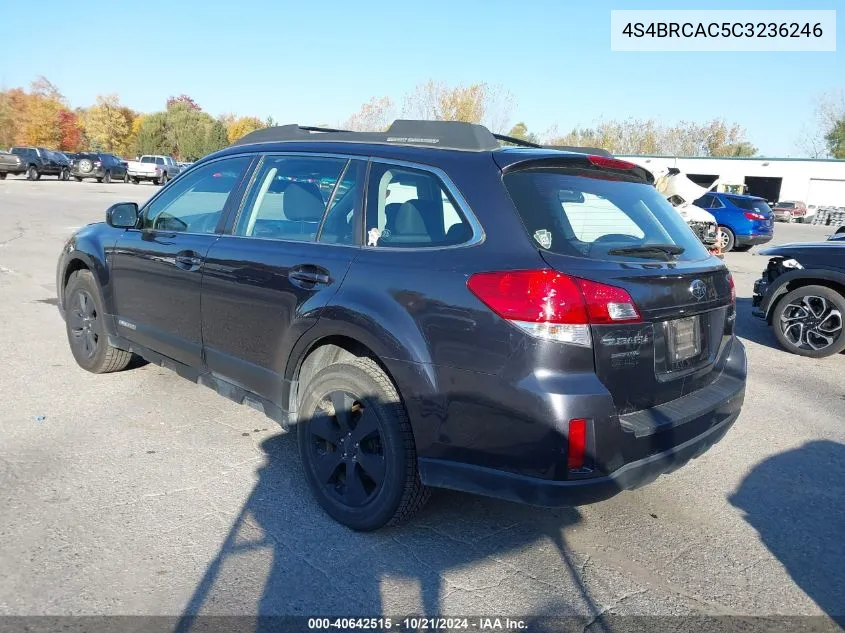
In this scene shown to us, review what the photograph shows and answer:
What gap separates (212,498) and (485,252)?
1925 millimetres

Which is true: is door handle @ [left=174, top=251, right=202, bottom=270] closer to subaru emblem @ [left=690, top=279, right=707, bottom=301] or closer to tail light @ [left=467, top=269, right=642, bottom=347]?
tail light @ [left=467, top=269, right=642, bottom=347]

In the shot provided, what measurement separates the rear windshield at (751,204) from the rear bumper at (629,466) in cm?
1806

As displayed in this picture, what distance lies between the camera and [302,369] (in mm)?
3494

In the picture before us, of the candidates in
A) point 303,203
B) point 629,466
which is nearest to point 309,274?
point 303,203

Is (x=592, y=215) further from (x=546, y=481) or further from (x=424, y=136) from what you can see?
(x=546, y=481)

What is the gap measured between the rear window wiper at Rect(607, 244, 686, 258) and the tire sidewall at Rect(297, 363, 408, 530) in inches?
45.3

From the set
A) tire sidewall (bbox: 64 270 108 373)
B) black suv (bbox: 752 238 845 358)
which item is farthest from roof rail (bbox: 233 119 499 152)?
black suv (bbox: 752 238 845 358)

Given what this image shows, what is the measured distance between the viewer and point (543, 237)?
2783 mm

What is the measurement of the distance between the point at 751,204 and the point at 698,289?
18.3 metres

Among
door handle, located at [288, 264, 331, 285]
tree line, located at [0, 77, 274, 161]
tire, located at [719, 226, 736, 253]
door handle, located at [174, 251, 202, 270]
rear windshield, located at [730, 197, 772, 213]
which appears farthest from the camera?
tree line, located at [0, 77, 274, 161]

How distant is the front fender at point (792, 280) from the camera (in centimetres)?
698

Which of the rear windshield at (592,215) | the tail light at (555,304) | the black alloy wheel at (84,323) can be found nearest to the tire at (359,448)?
the tail light at (555,304)

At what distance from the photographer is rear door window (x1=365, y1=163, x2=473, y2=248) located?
9.79 feet

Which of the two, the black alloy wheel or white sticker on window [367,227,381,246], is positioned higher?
white sticker on window [367,227,381,246]
